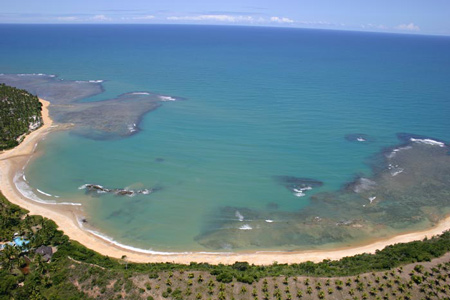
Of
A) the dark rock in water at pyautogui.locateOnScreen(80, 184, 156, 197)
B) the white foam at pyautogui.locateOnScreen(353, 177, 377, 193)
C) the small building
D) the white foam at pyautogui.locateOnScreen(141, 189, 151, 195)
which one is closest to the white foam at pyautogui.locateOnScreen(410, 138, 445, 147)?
the white foam at pyautogui.locateOnScreen(353, 177, 377, 193)

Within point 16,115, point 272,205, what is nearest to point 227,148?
point 272,205

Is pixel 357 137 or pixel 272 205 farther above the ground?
pixel 357 137

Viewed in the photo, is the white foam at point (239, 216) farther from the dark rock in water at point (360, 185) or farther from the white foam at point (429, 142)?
the white foam at point (429, 142)

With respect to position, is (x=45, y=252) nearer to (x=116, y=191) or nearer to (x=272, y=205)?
(x=116, y=191)

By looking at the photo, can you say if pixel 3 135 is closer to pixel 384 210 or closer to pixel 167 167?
pixel 167 167

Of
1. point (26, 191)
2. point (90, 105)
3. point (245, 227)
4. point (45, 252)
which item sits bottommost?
point (245, 227)

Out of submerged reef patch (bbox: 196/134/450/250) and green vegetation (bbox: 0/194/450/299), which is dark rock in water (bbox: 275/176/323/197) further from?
green vegetation (bbox: 0/194/450/299)
